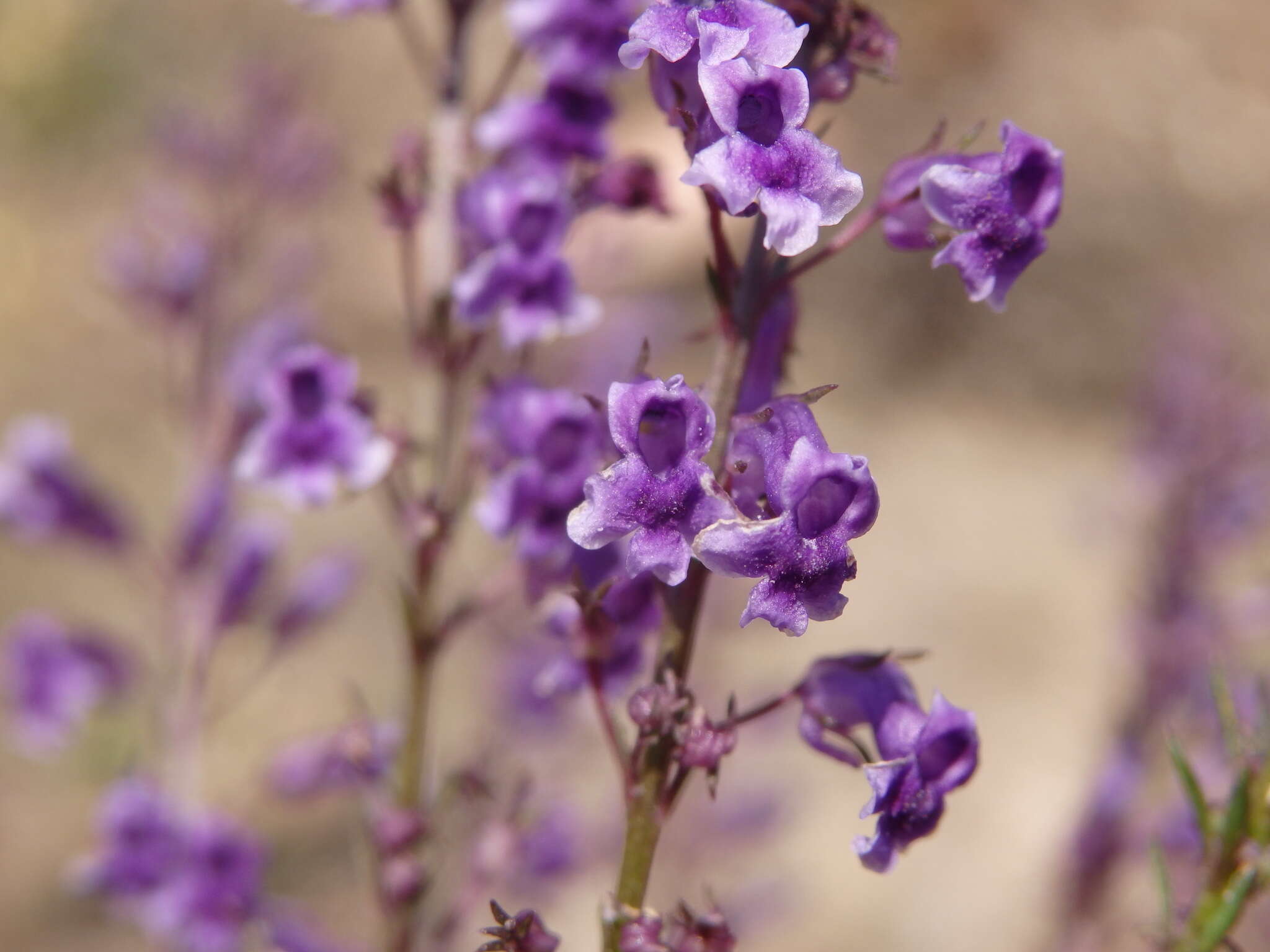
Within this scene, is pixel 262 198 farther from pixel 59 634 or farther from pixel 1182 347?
pixel 1182 347

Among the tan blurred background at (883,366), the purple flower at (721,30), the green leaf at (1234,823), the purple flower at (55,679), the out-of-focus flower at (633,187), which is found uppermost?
the purple flower at (721,30)

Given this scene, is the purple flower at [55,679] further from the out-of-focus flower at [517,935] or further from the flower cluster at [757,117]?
the flower cluster at [757,117]

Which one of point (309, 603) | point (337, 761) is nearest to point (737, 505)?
point (337, 761)

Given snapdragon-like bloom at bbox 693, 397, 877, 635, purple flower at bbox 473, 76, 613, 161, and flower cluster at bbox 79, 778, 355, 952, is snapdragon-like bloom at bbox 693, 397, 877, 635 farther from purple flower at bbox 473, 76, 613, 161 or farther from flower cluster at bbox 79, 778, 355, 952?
flower cluster at bbox 79, 778, 355, 952

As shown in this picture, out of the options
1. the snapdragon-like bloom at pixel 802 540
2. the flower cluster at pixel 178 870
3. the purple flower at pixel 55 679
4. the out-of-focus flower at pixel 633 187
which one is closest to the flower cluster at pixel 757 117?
the snapdragon-like bloom at pixel 802 540

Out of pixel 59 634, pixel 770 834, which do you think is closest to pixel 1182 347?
pixel 770 834

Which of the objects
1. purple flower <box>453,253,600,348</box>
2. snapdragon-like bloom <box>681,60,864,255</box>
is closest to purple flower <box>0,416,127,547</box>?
purple flower <box>453,253,600,348</box>
